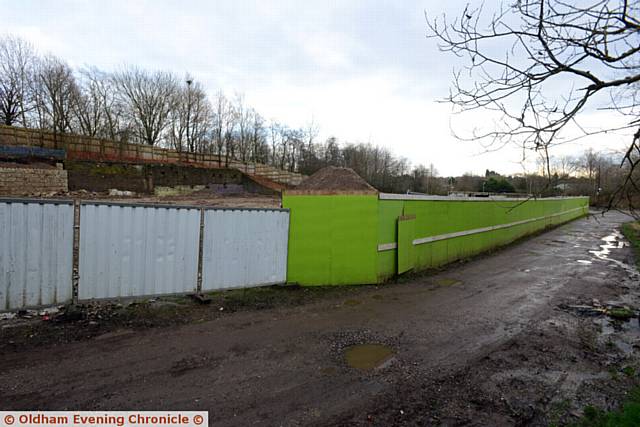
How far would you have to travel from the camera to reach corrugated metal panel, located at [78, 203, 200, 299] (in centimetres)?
482

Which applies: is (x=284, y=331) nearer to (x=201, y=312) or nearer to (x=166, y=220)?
(x=201, y=312)

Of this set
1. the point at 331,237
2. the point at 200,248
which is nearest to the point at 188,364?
the point at 200,248

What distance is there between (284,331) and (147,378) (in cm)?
187

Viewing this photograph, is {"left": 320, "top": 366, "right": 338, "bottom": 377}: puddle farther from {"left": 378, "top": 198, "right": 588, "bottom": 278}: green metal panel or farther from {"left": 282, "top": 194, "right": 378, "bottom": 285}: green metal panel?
{"left": 378, "top": 198, "right": 588, "bottom": 278}: green metal panel

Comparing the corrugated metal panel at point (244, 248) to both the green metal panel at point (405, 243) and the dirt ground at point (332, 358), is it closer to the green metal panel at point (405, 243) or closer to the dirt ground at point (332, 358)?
the dirt ground at point (332, 358)

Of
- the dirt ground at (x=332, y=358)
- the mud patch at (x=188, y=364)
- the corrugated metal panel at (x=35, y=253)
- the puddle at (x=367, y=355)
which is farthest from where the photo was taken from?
the corrugated metal panel at (x=35, y=253)

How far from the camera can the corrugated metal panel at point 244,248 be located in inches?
235

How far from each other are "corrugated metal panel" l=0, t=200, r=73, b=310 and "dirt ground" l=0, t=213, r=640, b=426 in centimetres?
38

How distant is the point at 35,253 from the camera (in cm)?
439

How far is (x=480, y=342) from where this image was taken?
4617 millimetres

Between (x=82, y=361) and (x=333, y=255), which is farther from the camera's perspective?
(x=333, y=255)

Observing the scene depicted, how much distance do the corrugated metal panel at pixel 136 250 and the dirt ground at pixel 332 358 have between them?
0.39 m

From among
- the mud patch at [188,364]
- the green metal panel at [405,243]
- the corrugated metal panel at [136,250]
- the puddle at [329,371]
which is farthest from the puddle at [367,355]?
the green metal panel at [405,243]

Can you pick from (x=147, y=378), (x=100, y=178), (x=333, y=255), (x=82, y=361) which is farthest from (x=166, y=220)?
(x=100, y=178)
